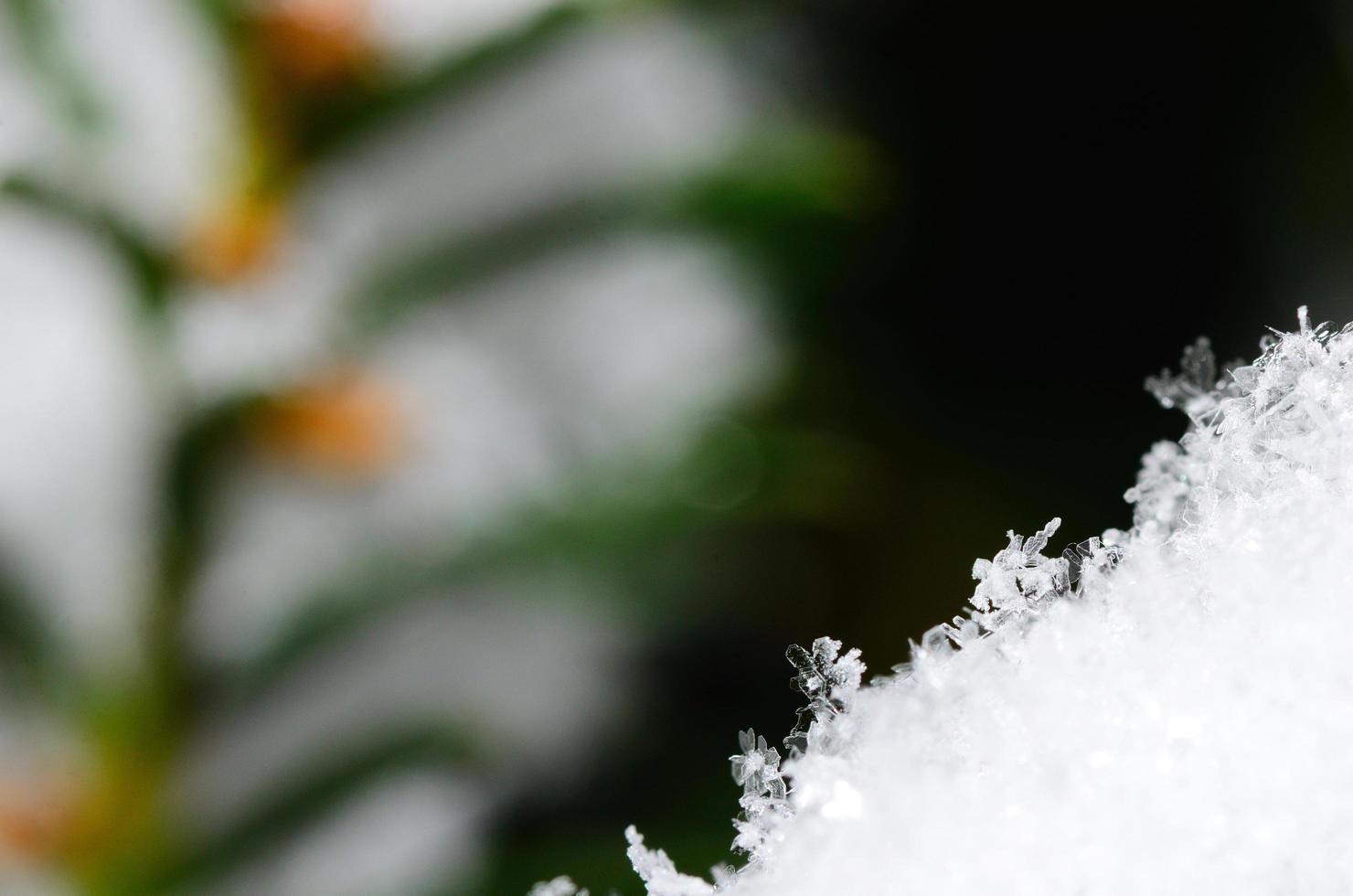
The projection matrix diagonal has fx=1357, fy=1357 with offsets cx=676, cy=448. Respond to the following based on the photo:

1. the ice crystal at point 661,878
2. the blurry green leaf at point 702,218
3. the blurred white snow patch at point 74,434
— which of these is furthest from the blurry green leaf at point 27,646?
the ice crystal at point 661,878

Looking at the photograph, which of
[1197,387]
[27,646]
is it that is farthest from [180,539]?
[1197,387]

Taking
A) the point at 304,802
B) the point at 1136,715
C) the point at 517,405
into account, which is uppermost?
the point at 517,405

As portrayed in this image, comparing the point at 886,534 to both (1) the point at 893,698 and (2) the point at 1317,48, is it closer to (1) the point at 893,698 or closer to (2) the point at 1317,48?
(2) the point at 1317,48

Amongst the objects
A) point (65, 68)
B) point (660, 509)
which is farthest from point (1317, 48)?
point (65, 68)

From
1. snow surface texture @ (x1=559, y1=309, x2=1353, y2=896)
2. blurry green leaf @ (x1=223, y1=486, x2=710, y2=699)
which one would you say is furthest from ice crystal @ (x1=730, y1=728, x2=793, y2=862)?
blurry green leaf @ (x1=223, y1=486, x2=710, y2=699)

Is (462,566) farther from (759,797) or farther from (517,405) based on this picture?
(759,797)
